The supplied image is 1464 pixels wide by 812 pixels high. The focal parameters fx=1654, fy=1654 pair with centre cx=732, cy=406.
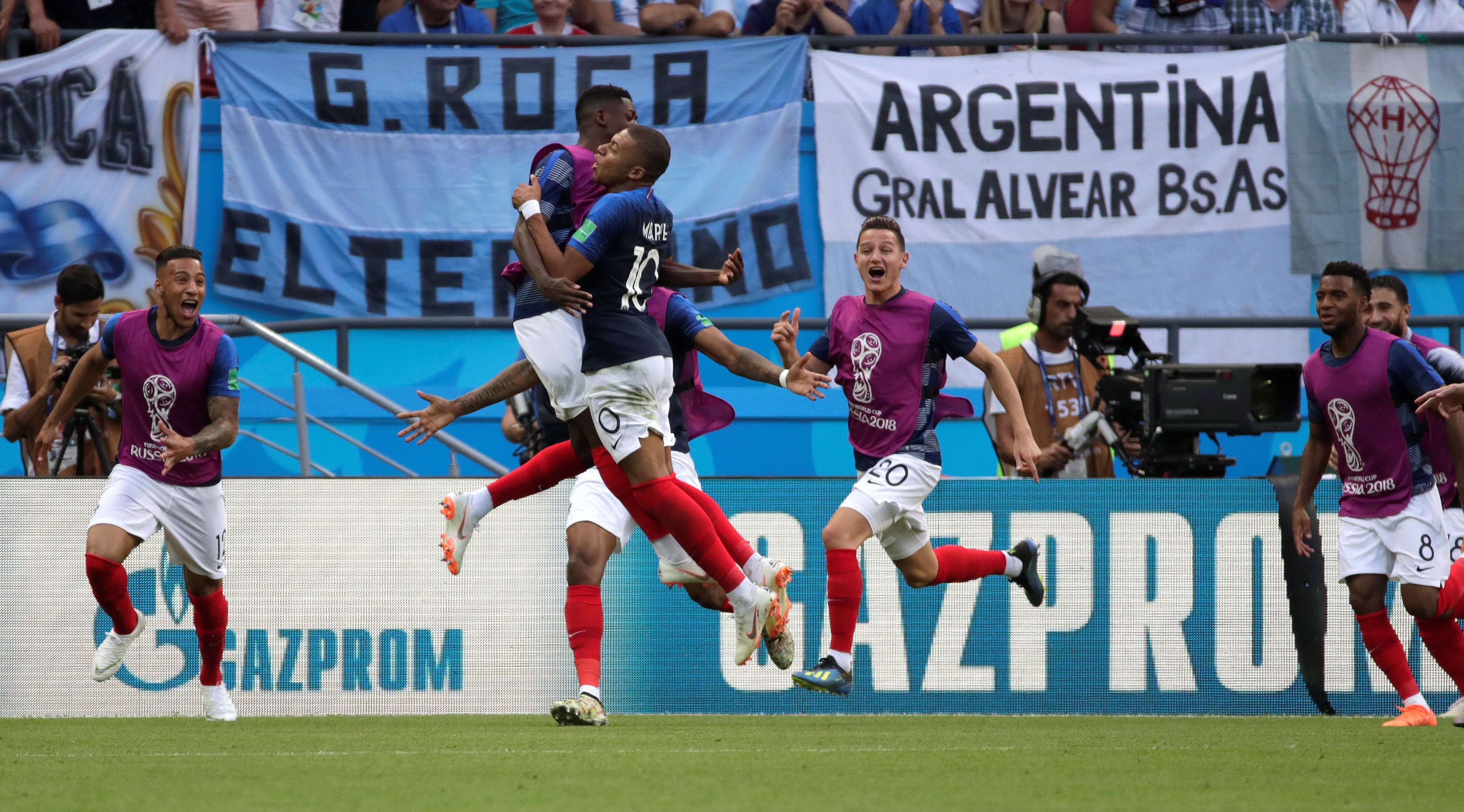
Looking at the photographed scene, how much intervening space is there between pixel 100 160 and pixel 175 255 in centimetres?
443

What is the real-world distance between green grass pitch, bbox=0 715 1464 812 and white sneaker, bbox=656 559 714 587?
62cm

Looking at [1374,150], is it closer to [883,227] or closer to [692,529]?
[883,227]

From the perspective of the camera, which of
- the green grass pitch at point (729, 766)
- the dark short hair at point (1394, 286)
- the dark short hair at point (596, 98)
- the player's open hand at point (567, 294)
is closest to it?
the green grass pitch at point (729, 766)

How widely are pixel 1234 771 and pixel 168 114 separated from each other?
355 inches

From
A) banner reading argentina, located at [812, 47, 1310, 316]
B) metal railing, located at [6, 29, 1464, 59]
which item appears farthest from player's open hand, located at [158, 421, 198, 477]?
banner reading argentina, located at [812, 47, 1310, 316]

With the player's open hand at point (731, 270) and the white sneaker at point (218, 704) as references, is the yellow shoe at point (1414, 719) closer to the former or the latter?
the player's open hand at point (731, 270)

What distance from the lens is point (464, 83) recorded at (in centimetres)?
1184

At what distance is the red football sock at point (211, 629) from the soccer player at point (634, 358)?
2.46 m

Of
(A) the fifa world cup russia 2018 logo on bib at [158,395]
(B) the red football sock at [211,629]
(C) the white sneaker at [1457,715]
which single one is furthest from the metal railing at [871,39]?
(C) the white sneaker at [1457,715]

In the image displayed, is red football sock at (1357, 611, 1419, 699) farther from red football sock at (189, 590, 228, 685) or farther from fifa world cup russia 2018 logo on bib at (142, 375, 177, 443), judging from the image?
fifa world cup russia 2018 logo on bib at (142, 375, 177, 443)

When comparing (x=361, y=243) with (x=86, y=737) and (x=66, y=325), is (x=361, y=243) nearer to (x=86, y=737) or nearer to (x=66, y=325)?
(x=66, y=325)

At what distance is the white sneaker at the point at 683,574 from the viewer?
6.96m

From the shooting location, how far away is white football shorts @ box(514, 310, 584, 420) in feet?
20.5

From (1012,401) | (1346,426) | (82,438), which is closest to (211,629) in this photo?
(82,438)
